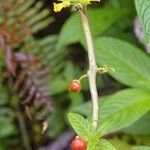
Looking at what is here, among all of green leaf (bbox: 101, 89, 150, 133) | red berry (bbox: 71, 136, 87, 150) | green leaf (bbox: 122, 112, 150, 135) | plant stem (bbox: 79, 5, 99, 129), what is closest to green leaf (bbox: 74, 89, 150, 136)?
green leaf (bbox: 101, 89, 150, 133)

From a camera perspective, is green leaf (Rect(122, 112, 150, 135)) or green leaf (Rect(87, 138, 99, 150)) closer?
green leaf (Rect(87, 138, 99, 150))

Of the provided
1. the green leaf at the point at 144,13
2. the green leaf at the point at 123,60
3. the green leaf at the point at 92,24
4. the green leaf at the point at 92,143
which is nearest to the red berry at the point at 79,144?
the green leaf at the point at 92,143

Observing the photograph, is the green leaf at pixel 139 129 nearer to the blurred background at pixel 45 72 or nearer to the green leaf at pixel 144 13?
the blurred background at pixel 45 72

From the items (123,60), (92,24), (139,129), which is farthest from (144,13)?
(92,24)

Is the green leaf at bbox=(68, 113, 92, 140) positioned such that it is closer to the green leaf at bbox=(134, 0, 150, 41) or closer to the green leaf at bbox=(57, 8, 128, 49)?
the green leaf at bbox=(134, 0, 150, 41)

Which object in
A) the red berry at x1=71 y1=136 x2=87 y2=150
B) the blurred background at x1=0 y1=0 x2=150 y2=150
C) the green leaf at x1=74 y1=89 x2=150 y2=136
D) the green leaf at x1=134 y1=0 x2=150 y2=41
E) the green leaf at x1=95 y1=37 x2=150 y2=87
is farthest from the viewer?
the blurred background at x1=0 y1=0 x2=150 y2=150

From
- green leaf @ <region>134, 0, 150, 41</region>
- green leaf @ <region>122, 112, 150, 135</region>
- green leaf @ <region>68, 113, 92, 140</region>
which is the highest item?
green leaf @ <region>134, 0, 150, 41</region>

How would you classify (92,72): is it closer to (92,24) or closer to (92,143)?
(92,143)

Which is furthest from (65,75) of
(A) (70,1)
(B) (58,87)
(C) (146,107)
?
(A) (70,1)
